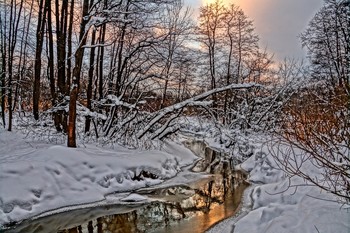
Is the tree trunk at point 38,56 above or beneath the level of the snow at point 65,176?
above

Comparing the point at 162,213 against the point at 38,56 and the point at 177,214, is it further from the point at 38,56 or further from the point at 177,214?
the point at 38,56

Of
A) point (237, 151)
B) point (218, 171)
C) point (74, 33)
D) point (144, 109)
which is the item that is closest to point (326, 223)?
point (218, 171)

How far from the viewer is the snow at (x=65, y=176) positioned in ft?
24.5

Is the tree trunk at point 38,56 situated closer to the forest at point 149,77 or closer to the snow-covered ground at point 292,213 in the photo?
the forest at point 149,77

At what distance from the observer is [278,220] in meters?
5.83

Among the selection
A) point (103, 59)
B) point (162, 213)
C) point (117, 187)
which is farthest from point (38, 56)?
point (162, 213)

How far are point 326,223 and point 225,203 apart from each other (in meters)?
4.18

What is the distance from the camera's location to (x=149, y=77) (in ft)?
47.0

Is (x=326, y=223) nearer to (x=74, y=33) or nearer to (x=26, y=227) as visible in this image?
(x=26, y=227)

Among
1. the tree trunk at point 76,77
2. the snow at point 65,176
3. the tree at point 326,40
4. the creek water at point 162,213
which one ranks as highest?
the tree at point 326,40

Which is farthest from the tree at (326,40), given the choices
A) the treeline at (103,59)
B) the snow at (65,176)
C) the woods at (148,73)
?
the snow at (65,176)

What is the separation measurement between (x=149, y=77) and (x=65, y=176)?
6.64m

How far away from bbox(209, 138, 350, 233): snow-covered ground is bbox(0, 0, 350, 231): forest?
0.51m

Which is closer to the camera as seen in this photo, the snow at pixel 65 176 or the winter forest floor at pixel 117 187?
the winter forest floor at pixel 117 187
